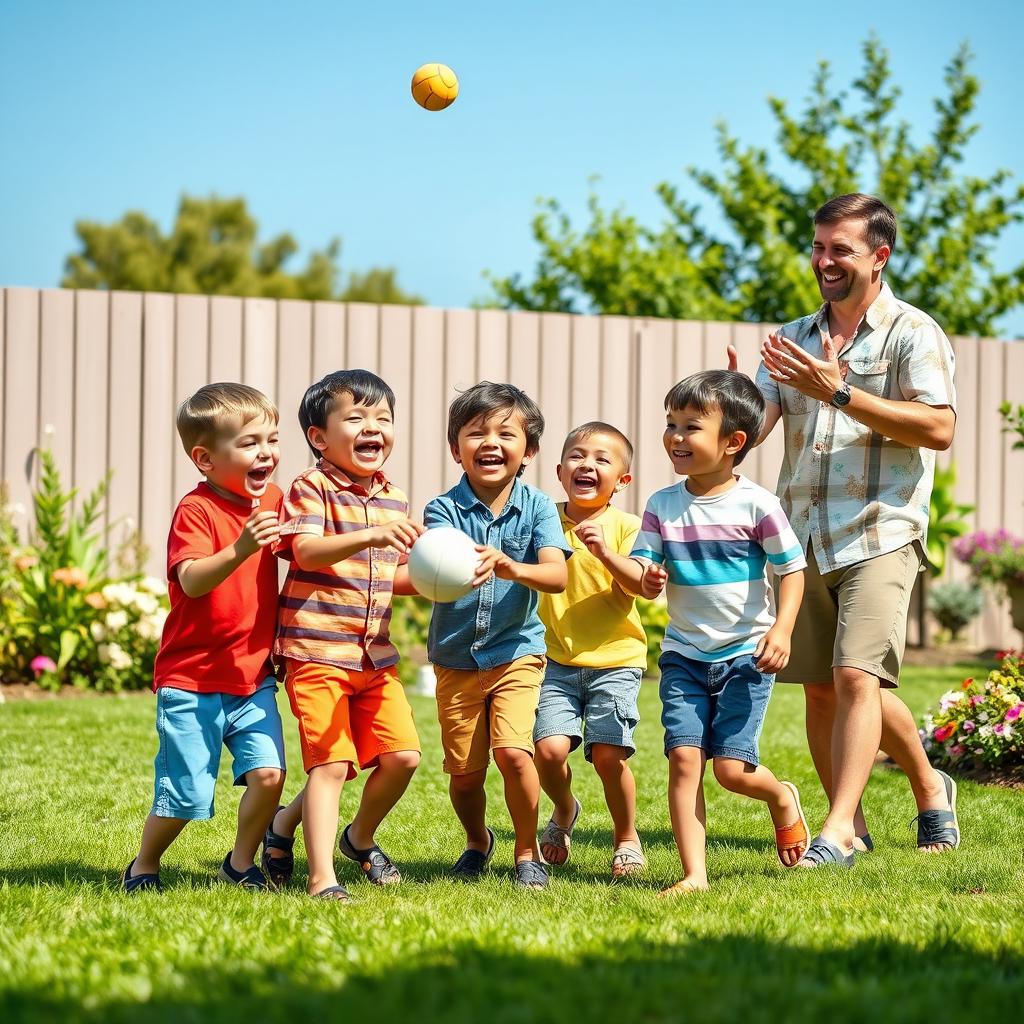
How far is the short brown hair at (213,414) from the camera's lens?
3.97 meters

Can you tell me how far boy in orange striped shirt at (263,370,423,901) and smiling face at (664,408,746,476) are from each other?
0.90 m

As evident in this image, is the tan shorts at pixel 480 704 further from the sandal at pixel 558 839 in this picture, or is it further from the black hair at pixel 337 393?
the black hair at pixel 337 393

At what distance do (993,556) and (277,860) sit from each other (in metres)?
8.48

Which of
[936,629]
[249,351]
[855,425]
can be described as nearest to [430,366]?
[249,351]

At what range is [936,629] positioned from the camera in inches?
462

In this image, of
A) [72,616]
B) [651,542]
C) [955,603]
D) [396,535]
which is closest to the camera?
[396,535]

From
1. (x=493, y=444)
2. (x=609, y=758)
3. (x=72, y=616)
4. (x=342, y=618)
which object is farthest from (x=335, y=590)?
(x=72, y=616)

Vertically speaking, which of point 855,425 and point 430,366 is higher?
point 430,366

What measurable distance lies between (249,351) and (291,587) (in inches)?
245

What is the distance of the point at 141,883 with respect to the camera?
3889mm

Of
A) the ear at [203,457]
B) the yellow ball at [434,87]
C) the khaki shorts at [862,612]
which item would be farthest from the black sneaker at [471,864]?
the yellow ball at [434,87]

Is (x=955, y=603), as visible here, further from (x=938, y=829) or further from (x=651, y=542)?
(x=651, y=542)

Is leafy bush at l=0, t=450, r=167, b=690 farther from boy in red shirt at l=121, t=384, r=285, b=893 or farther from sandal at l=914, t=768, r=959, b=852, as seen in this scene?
sandal at l=914, t=768, r=959, b=852

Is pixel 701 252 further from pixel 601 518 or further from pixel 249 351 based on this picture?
pixel 601 518
